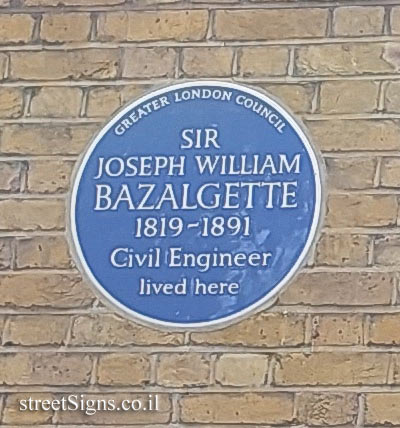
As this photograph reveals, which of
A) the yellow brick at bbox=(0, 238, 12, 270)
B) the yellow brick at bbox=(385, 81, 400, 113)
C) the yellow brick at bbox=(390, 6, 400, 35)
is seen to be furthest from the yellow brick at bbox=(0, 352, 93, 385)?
the yellow brick at bbox=(390, 6, 400, 35)

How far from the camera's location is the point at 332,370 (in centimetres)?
262

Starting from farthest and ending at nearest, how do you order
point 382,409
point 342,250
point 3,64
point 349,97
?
point 3,64
point 349,97
point 342,250
point 382,409

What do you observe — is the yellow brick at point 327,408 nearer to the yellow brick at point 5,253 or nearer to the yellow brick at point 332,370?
the yellow brick at point 332,370

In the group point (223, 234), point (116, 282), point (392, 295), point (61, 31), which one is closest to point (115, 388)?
point (116, 282)

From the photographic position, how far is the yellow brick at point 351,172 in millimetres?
2740

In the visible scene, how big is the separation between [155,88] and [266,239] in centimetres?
50

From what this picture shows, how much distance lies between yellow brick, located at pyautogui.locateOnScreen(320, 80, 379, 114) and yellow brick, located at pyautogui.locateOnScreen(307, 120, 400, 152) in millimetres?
35

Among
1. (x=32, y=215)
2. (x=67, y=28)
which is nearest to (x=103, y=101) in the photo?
(x=67, y=28)

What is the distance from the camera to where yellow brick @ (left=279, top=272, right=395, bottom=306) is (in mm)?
2666

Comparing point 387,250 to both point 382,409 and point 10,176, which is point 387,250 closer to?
point 382,409

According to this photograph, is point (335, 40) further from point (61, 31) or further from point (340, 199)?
point (61, 31)

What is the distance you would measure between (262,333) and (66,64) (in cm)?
89

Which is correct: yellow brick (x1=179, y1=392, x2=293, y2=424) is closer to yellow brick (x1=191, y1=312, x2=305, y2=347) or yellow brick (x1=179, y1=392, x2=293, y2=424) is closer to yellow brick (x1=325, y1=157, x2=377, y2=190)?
yellow brick (x1=191, y1=312, x2=305, y2=347)

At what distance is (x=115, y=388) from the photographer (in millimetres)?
2674
